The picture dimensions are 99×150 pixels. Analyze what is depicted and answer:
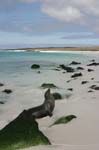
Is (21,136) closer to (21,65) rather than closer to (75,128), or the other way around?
(75,128)

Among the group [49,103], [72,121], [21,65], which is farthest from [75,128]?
[21,65]

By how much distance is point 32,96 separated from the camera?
12773 millimetres

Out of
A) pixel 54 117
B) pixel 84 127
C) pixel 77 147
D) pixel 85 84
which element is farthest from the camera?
pixel 85 84

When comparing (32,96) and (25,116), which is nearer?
→ (25,116)

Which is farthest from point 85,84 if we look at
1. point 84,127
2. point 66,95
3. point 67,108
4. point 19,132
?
point 19,132

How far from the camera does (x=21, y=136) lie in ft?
19.5

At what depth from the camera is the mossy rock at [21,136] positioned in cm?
580

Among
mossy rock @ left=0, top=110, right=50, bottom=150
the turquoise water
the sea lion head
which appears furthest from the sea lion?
the turquoise water

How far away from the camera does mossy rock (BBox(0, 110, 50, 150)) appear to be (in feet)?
19.0

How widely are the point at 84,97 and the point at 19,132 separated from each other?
6.11m

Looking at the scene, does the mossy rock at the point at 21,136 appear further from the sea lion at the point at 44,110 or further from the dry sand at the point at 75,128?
the sea lion at the point at 44,110

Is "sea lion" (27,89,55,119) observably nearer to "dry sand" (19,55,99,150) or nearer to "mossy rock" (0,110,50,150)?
"dry sand" (19,55,99,150)

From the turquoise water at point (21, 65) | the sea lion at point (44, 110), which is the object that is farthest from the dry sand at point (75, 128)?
the turquoise water at point (21, 65)

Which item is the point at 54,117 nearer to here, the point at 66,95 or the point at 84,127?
the point at 84,127
